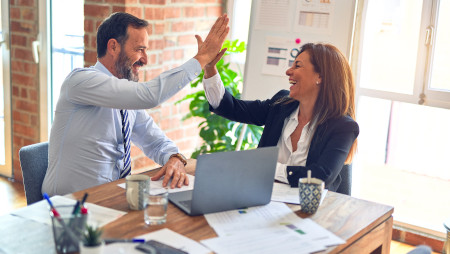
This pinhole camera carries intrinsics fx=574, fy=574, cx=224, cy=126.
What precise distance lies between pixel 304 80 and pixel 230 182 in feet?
2.67

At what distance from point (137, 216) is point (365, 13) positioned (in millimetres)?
2132

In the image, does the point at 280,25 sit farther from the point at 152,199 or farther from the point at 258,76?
the point at 152,199

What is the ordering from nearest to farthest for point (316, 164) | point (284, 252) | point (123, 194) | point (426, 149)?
point (284, 252), point (123, 194), point (316, 164), point (426, 149)

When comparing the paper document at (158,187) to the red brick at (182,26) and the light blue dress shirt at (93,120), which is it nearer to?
the light blue dress shirt at (93,120)

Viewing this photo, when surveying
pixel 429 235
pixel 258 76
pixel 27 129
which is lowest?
pixel 429 235

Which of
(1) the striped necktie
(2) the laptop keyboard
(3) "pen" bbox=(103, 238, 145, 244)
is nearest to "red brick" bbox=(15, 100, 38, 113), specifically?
(1) the striped necktie

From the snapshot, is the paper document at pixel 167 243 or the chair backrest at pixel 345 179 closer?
the paper document at pixel 167 243

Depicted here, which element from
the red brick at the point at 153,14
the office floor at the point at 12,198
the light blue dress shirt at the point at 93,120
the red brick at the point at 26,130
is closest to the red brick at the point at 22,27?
the red brick at the point at 26,130

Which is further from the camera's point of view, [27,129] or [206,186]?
[27,129]

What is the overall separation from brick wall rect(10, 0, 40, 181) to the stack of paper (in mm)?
2597

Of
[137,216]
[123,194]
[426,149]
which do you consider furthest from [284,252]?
[426,149]

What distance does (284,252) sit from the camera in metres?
1.48

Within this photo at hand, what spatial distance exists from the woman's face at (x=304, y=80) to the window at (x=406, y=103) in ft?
3.32

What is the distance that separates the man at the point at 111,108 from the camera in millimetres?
2111
